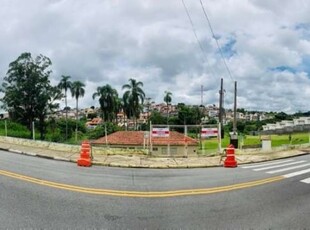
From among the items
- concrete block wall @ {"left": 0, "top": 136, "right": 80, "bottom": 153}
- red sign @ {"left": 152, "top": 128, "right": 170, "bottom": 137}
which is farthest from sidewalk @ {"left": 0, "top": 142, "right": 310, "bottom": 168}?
red sign @ {"left": 152, "top": 128, "right": 170, "bottom": 137}

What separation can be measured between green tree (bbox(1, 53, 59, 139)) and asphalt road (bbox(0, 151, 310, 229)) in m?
50.9

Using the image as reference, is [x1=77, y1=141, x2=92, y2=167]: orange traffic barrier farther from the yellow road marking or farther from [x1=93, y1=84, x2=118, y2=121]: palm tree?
[x1=93, y1=84, x2=118, y2=121]: palm tree

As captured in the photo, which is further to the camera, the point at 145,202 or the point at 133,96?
the point at 133,96

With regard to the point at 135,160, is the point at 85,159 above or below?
above

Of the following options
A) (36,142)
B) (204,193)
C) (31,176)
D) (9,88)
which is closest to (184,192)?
(204,193)

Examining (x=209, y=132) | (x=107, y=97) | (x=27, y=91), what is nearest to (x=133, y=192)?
(x=209, y=132)

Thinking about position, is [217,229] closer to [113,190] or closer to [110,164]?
[113,190]

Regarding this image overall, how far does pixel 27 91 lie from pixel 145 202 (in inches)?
2237

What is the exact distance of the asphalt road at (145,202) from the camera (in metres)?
7.13

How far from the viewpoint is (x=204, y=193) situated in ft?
33.2

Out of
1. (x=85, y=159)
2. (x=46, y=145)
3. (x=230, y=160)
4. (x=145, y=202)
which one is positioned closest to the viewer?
(x=145, y=202)

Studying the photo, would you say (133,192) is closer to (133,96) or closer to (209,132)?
(209,132)

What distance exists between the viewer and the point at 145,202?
8820mm

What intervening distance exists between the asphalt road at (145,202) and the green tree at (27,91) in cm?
5093
